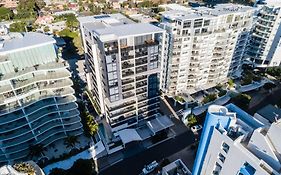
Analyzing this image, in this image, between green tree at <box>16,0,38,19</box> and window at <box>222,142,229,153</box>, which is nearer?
window at <box>222,142,229,153</box>

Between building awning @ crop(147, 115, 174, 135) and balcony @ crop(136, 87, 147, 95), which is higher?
balcony @ crop(136, 87, 147, 95)

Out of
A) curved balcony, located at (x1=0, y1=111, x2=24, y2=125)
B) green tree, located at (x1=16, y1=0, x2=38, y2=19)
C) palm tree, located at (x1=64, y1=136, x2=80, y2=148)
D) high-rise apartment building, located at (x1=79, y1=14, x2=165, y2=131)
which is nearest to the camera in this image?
curved balcony, located at (x1=0, y1=111, x2=24, y2=125)

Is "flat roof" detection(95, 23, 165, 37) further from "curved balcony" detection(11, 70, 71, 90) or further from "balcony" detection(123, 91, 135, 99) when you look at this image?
"balcony" detection(123, 91, 135, 99)

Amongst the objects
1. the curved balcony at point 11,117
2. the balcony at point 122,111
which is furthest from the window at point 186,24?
the curved balcony at point 11,117

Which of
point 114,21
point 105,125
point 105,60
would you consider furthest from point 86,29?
point 105,125

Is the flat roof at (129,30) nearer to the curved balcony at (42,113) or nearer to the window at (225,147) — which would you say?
the curved balcony at (42,113)

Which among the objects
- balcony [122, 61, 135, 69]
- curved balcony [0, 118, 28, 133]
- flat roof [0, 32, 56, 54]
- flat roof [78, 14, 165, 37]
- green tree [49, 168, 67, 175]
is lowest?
green tree [49, 168, 67, 175]

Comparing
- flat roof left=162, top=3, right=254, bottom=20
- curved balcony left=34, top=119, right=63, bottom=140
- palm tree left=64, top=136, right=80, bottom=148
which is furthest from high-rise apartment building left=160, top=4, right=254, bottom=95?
curved balcony left=34, top=119, right=63, bottom=140

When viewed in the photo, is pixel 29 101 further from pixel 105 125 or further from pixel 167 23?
pixel 167 23
